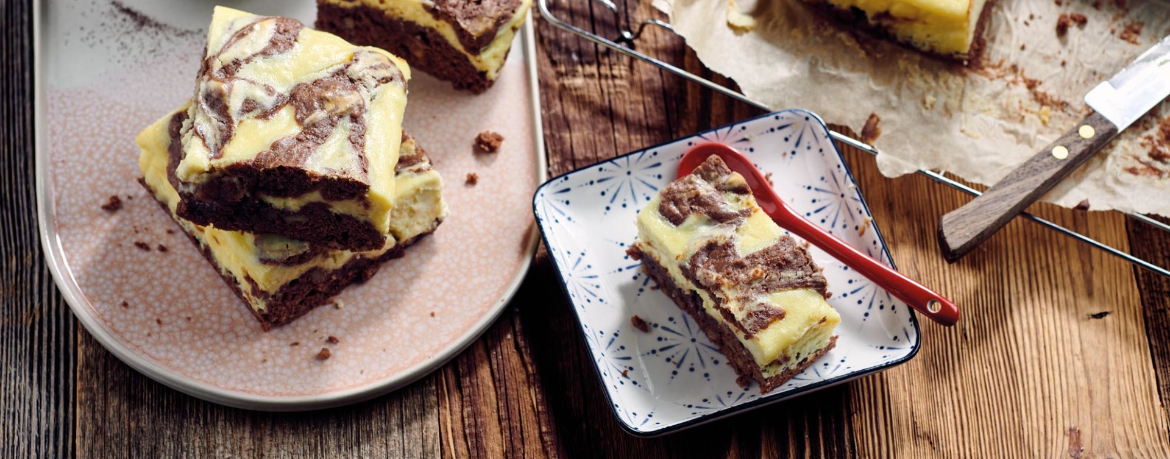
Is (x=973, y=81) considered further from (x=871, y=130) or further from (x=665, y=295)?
(x=665, y=295)

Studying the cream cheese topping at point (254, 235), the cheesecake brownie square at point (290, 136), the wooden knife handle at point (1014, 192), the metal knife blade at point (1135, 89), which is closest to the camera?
the cheesecake brownie square at point (290, 136)

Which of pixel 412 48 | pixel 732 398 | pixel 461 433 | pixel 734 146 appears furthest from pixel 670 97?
pixel 461 433

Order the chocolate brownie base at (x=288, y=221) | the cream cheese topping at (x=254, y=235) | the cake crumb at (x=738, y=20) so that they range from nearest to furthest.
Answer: the chocolate brownie base at (x=288, y=221)
the cream cheese topping at (x=254, y=235)
the cake crumb at (x=738, y=20)

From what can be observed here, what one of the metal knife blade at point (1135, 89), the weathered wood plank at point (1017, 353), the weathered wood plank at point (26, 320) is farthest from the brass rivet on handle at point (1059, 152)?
the weathered wood plank at point (26, 320)

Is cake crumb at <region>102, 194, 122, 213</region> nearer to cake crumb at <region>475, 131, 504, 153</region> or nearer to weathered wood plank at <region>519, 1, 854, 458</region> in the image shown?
cake crumb at <region>475, 131, 504, 153</region>

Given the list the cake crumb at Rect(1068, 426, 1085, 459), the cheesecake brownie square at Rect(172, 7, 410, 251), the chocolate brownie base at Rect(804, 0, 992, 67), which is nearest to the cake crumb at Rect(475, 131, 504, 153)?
the cheesecake brownie square at Rect(172, 7, 410, 251)

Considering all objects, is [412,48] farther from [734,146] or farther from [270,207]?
[734,146]

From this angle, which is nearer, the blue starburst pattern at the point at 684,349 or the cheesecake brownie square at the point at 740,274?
the cheesecake brownie square at the point at 740,274

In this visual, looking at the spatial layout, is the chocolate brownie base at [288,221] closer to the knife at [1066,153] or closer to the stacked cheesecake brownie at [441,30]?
the stacked cheesecake brownie at [441,30]
